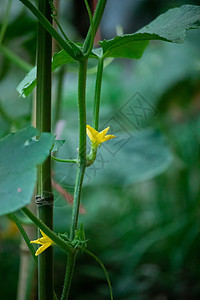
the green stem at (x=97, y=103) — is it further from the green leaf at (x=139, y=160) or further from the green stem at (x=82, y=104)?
the green leaf at (x=139, y=160)

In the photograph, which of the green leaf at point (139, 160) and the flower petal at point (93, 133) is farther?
the green leaf at point (139, 160)

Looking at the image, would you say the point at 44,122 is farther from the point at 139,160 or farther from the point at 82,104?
the point at 139,160

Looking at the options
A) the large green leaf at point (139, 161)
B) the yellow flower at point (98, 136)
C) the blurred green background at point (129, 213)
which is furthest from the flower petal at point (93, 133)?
the large green leaf at point (139, 161)

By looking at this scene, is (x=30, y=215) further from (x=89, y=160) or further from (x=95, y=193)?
(x=95, y=193)

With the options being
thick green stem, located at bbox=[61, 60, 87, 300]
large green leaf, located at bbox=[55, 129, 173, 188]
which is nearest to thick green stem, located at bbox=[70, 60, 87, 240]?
thick green stem, located at bbox=[61, 60, 87, 300]

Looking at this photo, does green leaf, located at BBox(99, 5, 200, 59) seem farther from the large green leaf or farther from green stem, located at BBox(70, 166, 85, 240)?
the large green leaf

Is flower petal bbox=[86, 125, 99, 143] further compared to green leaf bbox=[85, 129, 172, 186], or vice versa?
green leaf bbox=[85, 129, 172, 186]
